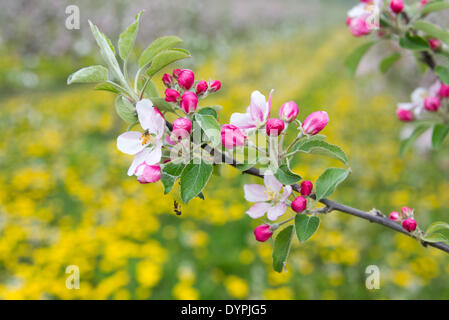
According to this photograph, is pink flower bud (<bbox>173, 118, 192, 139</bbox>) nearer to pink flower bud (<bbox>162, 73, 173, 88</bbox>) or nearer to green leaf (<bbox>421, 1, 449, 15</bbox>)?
pink flower bud (<bbox>162, 73, 173, 88</bbox>)

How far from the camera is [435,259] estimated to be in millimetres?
2498

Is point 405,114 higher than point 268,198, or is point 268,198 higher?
point 405,114

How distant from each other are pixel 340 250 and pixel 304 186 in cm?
198

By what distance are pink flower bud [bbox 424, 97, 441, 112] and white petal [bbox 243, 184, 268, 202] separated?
627 millimetres

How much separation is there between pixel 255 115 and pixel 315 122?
119mm

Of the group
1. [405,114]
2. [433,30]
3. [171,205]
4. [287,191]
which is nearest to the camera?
[287,191]

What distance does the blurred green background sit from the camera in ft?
7.47

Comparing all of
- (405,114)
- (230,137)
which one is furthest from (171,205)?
(405,114)

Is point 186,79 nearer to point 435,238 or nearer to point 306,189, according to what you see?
point 306,189

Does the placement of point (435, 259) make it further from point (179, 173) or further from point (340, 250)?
point (179, 173)

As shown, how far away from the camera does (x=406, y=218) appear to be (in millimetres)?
894

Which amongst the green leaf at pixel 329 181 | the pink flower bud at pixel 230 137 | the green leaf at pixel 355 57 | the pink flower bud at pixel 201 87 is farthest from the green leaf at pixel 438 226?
the green leaf at pixel 355 57

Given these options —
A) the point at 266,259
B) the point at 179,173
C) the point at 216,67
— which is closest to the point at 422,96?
the point at 179,173

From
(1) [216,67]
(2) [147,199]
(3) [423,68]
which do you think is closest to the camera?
(3) [423,68]
